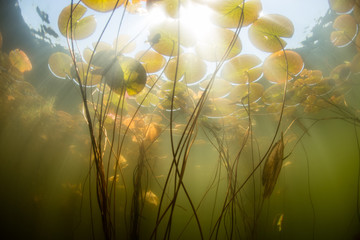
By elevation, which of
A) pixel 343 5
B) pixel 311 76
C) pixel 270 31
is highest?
pixel 311 76

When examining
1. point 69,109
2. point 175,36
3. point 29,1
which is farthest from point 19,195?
point 175,36

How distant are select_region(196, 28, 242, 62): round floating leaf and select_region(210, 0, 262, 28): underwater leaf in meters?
0.10

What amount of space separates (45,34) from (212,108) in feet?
14.1

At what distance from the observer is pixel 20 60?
13.9 feet

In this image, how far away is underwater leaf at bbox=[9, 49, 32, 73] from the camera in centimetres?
399

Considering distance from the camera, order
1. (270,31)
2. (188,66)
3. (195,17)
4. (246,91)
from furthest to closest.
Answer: (246,91), (188,66), (270,31), (195,17)

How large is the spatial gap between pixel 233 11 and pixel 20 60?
19.2 ft

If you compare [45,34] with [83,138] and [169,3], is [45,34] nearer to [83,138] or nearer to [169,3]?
[169,3]

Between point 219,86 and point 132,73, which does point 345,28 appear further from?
point 132,73

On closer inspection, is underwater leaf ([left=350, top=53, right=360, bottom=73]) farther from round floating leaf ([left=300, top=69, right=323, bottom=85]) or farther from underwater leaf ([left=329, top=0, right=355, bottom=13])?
underwater leaf ([left=329, top=0, right=355, bottom=13])

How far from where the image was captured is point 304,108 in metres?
4.76

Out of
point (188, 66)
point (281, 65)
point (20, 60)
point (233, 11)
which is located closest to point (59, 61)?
point (188, 66)

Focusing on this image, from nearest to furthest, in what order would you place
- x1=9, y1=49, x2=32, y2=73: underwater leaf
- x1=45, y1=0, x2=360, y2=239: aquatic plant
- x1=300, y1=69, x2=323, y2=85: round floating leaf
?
x1=45, y1=0, x2=360, y2=239: aquatic plant, x1=300, y1=69, x2=323, y2=85: round floating leaf, x1=9, y1=49, x2=32, y2=73: underwater leaf

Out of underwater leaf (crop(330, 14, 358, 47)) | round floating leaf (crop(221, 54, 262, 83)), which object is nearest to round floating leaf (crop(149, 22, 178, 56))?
round floating leaf (crop(221, 54, 262, 83))
